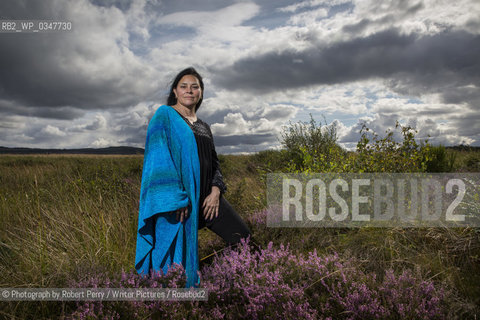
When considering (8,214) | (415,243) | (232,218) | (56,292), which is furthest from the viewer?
(8,214)

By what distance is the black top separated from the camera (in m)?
2.76

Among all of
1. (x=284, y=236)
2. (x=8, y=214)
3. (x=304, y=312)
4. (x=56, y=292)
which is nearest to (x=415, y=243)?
(x=284, y=236)

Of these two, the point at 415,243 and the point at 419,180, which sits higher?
the point at 419,180

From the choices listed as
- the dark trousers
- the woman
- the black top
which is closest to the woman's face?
the woman

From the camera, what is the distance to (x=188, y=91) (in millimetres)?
2846

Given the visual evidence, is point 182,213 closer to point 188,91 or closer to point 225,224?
point 225,224

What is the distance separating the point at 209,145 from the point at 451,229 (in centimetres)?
319

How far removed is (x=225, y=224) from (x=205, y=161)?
2.10 feet

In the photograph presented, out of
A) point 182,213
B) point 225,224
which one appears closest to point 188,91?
point 182,213

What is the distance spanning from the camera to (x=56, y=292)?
2.45 m

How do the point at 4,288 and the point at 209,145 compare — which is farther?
the point at 209,145

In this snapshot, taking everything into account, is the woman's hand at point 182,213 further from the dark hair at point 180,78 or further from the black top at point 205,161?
the dark hair at point 180,78

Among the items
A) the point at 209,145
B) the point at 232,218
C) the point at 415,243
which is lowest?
the point at 415,243

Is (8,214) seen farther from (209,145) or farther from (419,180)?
(419,180)
